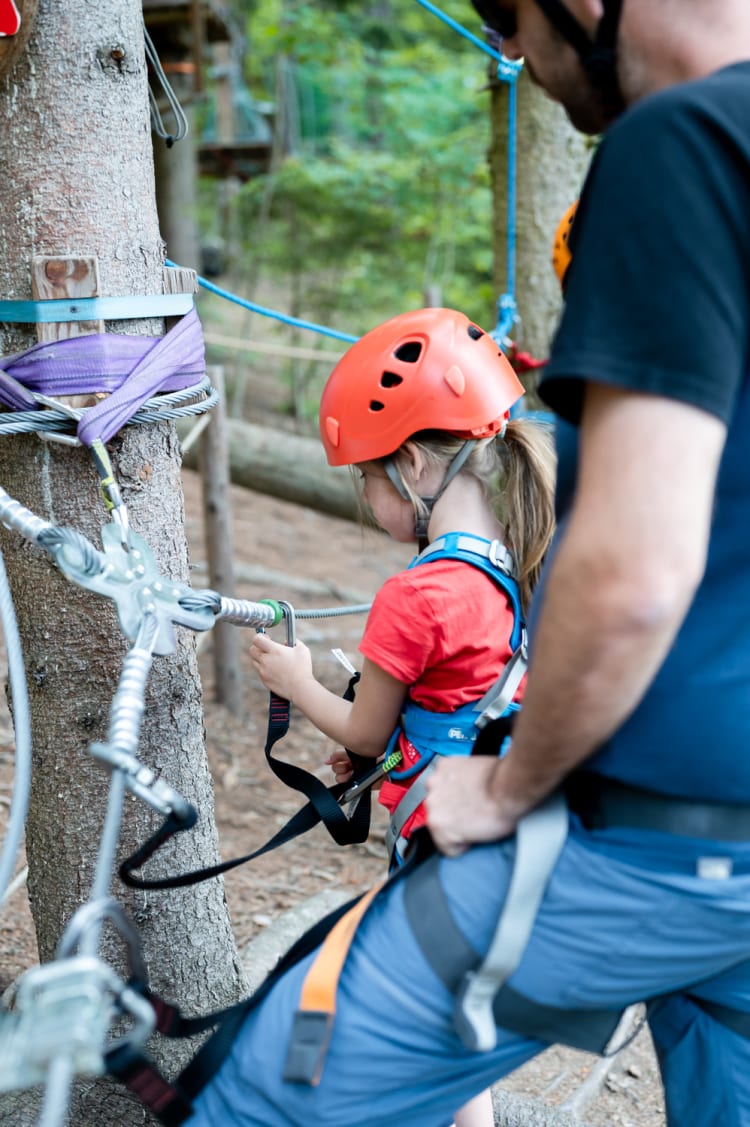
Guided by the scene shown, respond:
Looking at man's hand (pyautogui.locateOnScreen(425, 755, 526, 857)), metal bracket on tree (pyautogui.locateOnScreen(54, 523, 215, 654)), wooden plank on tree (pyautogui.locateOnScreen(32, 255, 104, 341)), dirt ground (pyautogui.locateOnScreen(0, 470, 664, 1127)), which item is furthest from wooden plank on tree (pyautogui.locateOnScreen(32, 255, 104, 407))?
man's hand (pyautogui.locateOnScreen(425, 755, 526, 857))

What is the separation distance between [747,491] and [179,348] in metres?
1.16

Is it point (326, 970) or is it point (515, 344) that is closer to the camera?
point (326, 970)

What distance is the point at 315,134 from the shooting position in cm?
1692

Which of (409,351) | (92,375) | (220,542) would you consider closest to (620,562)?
(409,351)

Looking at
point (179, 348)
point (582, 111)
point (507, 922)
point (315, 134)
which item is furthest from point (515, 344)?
point (315, 134)

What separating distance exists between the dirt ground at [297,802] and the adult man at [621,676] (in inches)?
39.9

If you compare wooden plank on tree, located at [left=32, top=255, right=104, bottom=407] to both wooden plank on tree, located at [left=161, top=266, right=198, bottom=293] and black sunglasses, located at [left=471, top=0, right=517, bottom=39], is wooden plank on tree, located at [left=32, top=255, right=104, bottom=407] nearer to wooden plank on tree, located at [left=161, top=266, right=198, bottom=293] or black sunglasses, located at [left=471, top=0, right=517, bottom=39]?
wooden plank on tree, located at [left=161, top=266, right=198, bottom=293]

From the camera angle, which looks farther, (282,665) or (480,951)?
(282,665)

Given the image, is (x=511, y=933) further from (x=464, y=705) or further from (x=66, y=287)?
(x=66, y=287)

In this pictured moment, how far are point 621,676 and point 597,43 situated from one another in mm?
729

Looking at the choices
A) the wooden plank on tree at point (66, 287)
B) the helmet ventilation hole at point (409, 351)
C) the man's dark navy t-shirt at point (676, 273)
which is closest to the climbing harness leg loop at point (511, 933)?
the man's dark navy t-shirt at point (676, 273)

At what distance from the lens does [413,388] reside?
6.37 ft

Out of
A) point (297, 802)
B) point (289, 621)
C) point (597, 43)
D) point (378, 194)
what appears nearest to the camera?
point (597, 43)

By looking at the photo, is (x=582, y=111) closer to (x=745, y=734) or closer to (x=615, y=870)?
(x=745, y=734)
